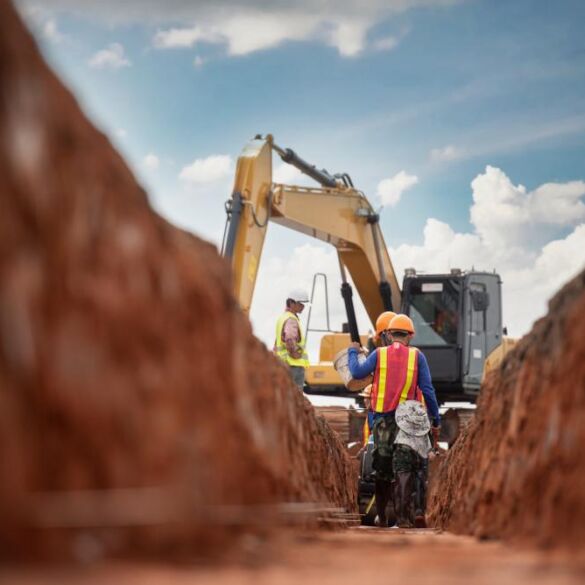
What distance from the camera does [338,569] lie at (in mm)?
4430

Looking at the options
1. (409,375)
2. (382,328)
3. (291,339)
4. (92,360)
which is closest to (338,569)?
(92,360)

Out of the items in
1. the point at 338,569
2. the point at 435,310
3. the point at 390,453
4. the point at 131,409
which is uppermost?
the point at 435,310

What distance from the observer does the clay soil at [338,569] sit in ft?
12.0

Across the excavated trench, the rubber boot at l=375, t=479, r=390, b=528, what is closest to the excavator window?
the rubber boot at l=375, t=479, r=390, b=528

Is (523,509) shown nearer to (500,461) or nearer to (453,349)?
(500,461)

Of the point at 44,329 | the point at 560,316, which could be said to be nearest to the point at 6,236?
Result: the point at 44,329

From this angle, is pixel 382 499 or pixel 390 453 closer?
pixel 390 453

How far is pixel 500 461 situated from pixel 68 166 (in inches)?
167

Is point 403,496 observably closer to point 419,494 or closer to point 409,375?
point 419,494

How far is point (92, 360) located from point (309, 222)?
1737 cm

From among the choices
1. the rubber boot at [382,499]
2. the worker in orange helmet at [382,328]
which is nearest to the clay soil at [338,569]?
the rubber boot at [382,499]

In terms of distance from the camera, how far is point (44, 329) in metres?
3.84

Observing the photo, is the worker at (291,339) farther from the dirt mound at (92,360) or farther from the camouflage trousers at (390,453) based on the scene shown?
the dirt mound at (92,360)

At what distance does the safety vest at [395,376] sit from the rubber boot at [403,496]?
71 centimetres
